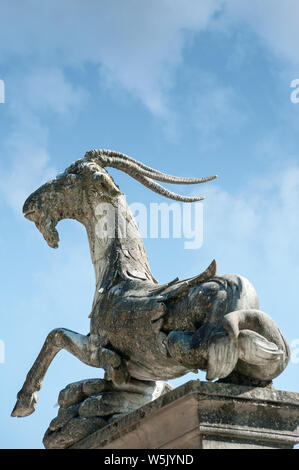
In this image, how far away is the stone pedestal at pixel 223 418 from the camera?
513 centimetres

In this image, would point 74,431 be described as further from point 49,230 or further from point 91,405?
point 49,230

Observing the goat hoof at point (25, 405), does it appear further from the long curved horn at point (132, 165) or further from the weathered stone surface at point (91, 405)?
the long curved horn at point (132, 165)

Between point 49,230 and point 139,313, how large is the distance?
1.81 meters

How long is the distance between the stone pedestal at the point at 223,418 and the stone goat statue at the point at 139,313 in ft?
0.72

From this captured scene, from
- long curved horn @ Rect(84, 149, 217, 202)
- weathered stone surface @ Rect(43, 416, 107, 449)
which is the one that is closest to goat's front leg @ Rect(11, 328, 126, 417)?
weathered stone surface @ Rect(43, 416, 107, 449)

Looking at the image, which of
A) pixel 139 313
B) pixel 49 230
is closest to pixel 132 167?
pixel 49 230

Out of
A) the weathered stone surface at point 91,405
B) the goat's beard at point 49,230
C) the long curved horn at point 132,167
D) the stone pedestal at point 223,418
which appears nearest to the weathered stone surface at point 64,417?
the weathered stone surface at point 91,405

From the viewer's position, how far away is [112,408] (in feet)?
20.6

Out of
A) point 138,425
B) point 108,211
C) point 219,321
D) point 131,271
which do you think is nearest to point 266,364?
point 219,321

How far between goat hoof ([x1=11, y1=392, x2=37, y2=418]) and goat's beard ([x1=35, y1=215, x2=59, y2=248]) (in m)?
1.52

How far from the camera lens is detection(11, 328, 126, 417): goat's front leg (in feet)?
22.1

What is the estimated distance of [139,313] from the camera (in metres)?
6.25

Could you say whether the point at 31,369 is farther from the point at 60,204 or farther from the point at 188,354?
the point at 188,354

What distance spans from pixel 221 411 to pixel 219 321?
707 millimetres
